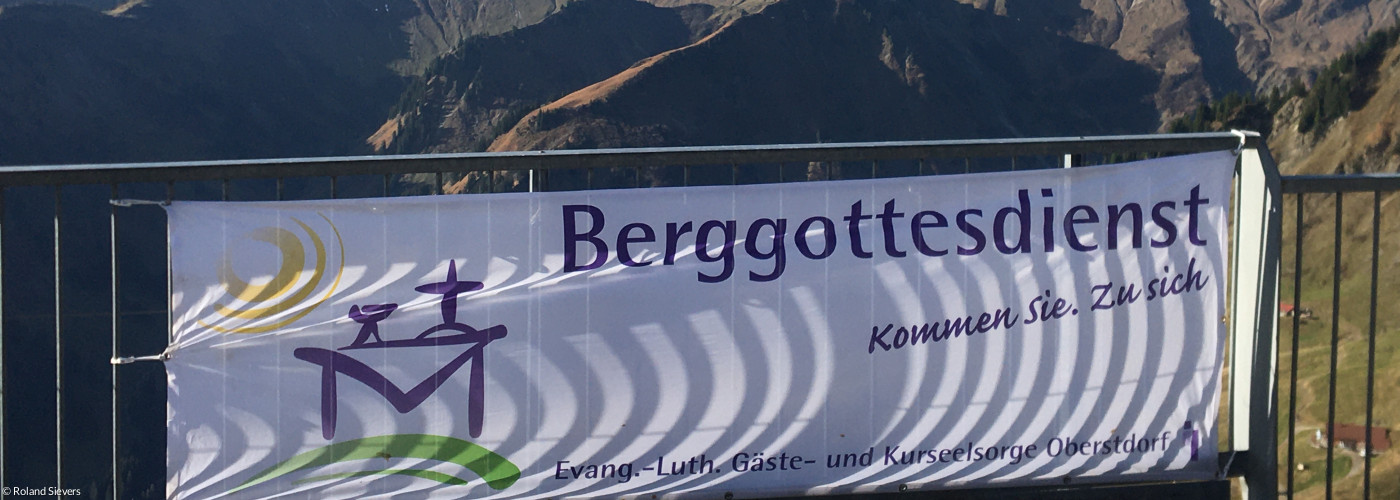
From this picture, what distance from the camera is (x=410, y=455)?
3393 millimetres

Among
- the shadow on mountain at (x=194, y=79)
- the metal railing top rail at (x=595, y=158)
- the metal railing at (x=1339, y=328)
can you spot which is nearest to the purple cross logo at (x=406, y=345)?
the metal railing top rail at (x=595, y=158)

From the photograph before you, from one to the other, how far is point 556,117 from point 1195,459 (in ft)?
342

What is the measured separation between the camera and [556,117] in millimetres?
106250

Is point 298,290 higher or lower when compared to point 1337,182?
lower

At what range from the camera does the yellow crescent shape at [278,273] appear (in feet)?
10.8

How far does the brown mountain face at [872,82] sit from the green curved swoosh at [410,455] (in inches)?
4175

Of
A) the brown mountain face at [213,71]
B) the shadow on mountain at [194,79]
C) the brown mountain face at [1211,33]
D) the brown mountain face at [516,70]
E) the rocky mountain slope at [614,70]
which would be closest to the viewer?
the shadow on mountain at [194,79]

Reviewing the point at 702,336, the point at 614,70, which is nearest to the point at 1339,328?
the point at 702,336

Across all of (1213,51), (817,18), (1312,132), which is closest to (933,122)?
(817,18)

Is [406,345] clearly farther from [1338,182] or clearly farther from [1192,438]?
[1338,182]

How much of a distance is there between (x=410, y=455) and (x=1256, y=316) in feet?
7.85

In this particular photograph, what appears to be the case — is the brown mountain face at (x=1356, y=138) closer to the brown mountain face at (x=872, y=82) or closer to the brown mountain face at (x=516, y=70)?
the brown mountain face at (x=872, y=82)

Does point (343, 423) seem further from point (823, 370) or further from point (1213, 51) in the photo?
point (1213, 51)

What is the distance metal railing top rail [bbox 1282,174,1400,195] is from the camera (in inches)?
140
